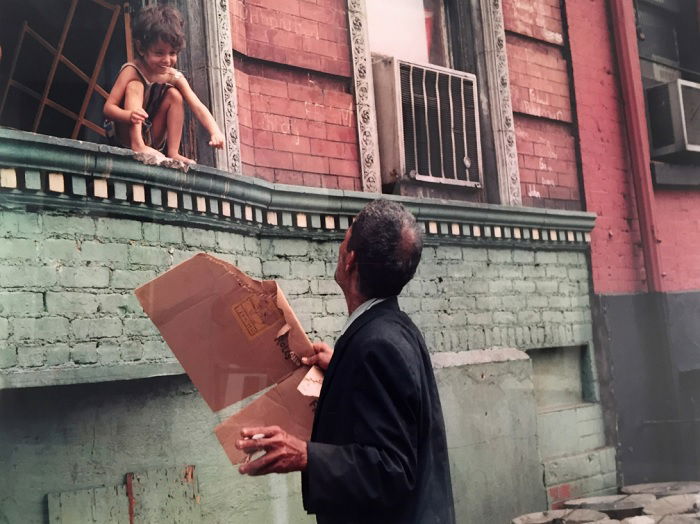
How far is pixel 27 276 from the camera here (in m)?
3.07

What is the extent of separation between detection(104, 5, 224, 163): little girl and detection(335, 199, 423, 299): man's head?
1.42 meters

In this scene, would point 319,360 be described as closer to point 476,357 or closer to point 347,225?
point 347,225

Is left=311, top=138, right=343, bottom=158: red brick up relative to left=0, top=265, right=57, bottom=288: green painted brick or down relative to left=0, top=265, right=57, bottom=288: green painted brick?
up

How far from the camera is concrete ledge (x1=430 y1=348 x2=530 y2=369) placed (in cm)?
483

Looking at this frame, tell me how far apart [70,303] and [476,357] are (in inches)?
98.9

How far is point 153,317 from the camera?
244 cm

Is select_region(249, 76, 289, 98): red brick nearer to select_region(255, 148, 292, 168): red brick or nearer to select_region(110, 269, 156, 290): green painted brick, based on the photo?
select_region(255, 148, 292, 168): red brick

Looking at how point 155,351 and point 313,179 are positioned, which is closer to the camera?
point 155,351

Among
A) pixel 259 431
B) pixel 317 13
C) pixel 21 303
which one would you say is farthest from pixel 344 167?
pixel 259 431

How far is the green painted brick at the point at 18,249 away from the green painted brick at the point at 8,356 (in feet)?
0.98

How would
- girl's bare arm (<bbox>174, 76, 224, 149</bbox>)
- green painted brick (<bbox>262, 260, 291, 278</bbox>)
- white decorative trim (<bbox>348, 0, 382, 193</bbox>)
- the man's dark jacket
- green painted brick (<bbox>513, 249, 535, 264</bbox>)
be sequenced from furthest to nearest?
green painted brick (<bbox>513, 249, 535, 264</bbox>) < white decorative trim (<bbox>348, 0, 382, 193</bbox>) < green painted brick (<bbox>262, 260, 291, 278</bbox>) < girl's bare arm (<bbox>174, 76, 224, 149</bbox>) < the man's dark jacket

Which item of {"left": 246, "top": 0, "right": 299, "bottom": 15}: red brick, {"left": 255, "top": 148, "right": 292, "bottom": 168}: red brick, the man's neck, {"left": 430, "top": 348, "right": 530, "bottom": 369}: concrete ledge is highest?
{"left": 246, "top": 0, "right": 299, "bottom": 15}: red brick

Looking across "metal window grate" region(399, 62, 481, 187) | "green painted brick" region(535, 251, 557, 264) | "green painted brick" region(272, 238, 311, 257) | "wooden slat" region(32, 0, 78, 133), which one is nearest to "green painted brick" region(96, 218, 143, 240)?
"wooden slat" region(32, 0, 78, 133)

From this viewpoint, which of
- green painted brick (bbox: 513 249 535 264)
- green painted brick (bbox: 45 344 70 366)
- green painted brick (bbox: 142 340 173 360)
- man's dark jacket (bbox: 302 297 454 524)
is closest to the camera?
man's dark jacket (bbox: 302 297 454 524)
